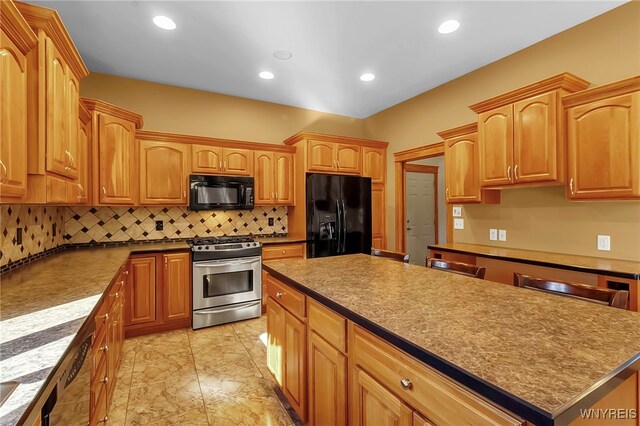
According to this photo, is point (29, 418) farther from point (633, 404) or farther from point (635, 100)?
point (635, 100)

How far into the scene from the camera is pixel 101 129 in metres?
3.06

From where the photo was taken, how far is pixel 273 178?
4.23m

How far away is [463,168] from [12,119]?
11.8 ft

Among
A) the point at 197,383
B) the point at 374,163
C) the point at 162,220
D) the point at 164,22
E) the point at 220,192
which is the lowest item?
the point at 197,383

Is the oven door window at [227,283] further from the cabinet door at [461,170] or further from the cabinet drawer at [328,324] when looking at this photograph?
the cabinet door at [461,170]

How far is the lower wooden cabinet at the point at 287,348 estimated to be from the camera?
66.9 inches

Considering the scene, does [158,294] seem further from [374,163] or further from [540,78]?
[540,78]

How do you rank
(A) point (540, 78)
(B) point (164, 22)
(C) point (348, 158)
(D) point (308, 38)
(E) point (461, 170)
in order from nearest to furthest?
(B) point (164, 22)
(D) point (308, 38)
(A) point (540, 78)
(E) point (461, 170)
(C) point (348, 158)

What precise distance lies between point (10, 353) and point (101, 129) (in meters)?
2.74

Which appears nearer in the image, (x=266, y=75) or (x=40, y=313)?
(x=40, y=313)

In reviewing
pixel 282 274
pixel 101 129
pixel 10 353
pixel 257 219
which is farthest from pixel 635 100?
pixel 101 129

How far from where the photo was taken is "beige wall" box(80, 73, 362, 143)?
3.58 meters

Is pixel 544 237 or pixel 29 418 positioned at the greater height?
pixel 544 237

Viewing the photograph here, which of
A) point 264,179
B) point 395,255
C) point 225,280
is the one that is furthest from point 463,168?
point 225,280
